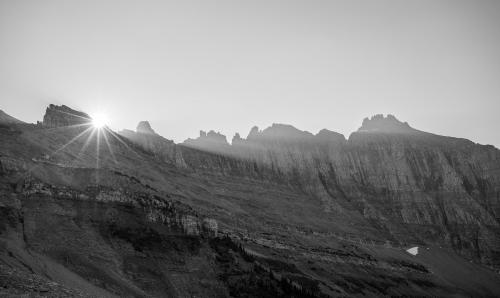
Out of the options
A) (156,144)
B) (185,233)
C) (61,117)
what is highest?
(61,117)

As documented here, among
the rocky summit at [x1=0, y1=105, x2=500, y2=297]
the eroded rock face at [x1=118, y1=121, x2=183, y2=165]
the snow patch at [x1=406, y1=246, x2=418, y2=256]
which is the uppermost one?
the eroded rock face at [x1=118, y1=121, x2=183, y2=165]

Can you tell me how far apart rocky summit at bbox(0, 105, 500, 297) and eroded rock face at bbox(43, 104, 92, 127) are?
522 millimetres

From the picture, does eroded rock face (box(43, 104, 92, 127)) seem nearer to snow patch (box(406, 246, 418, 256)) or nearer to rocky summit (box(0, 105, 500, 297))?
rocky summit (box(0, 105, 500, 297))

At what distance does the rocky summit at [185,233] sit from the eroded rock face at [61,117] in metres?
0.52

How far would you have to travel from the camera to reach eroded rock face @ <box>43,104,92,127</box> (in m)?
148

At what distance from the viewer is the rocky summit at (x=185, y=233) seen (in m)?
64.1

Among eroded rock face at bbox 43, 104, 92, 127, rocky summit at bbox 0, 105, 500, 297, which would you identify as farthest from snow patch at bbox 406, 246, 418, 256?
eroded rock face at bbox 43, 104, 92, 127

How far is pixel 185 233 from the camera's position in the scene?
3435 inches

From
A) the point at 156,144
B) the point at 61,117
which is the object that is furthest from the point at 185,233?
the point at 156,144

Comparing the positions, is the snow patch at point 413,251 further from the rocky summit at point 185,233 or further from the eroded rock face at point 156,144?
the eroded rock face at point 156,144

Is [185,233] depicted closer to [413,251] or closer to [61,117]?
[61,117]

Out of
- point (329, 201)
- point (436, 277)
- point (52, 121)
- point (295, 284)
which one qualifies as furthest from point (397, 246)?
point (52, 121)

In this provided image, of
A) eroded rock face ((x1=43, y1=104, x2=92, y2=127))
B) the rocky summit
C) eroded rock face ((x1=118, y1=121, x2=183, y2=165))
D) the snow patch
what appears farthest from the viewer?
eroded rock face ((x1=118, y1=121, x2=183, y2=165))

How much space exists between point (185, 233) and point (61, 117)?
83.2 m
